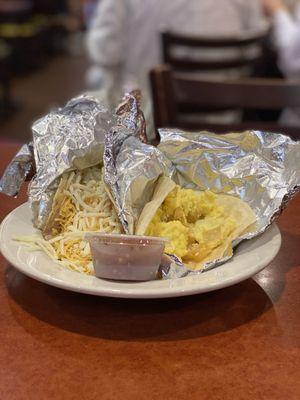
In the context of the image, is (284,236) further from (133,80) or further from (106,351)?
(133,80)

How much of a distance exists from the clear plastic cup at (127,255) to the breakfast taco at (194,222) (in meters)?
0.05

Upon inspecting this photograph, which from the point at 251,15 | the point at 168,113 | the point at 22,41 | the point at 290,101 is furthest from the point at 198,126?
the point at 22,41

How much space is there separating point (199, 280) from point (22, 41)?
5.63 meters

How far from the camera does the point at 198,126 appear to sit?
1.53 m

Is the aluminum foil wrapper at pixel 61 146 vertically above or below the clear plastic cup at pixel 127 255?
above

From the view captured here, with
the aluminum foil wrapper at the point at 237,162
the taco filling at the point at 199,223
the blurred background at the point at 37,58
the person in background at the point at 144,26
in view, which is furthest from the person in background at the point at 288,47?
the blurred background at the point at 37,58

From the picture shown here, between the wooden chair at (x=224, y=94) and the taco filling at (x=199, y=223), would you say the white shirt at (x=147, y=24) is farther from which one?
the taco filling at (x=199, y=223)

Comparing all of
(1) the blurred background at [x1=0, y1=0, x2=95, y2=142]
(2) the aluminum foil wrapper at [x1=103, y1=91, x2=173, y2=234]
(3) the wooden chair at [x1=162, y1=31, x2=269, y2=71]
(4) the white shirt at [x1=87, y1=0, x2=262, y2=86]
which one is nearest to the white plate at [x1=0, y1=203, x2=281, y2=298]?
Answer: (2) the aluminum foil wrapper at [x1=103, y1=91, x2=173, y2=234]

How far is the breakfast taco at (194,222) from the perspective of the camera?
0.82m

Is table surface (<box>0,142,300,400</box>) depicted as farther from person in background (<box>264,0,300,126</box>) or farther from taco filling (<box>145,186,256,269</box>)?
person in background (<box>264,0,300,126</box>)

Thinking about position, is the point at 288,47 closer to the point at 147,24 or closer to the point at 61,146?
the point at 147,24

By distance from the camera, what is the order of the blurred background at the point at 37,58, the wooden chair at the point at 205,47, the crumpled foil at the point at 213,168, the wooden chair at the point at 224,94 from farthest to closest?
the blurred background at the point at 37,58
the wooden chair at the point at 205,47
the wooden chair at the point at 224,94
the crumpled foil at the point at 213,168

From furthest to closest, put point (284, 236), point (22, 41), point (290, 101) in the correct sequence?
point (22, 41) → point (290, 101) → point (284, 236)

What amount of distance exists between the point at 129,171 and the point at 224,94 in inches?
25.7
